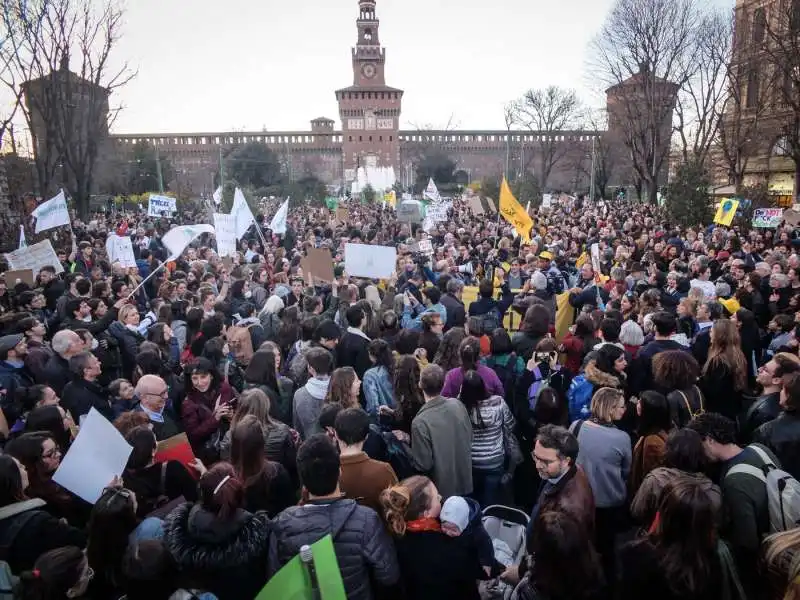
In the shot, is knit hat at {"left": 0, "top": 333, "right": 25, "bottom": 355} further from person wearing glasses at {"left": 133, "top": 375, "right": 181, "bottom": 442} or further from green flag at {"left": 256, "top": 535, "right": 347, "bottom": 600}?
green flag at {"left": 256, "top": 535, "right": 347, "bottom": 600}

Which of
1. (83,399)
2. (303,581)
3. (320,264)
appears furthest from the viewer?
(320,264)

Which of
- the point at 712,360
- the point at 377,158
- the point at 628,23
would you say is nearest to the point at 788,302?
the point at 712,360

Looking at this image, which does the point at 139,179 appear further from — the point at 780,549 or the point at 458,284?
the point at 780,549

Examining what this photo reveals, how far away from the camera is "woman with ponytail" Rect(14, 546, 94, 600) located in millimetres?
2201

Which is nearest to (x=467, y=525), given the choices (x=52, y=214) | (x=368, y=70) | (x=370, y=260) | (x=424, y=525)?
(x=424, y=525)

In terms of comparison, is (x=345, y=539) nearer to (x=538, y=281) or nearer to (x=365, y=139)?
(x=538, y=281)

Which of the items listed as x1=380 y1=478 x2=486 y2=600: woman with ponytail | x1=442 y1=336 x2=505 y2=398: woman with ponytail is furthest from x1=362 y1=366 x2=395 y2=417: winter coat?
x1=380 y1=478 x2=486 y2=600: woman with ponytail

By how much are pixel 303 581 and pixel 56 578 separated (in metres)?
1.08

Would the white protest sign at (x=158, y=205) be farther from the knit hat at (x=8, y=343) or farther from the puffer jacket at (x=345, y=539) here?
the puffer jacket at (x=345, y=539)

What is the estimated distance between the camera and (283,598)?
1.99m

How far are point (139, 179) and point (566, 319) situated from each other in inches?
1937

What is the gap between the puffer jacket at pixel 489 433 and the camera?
4.16 m

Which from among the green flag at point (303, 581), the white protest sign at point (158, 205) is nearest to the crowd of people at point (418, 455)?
the green flag at point (303, 581)

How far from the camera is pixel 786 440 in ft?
11.4
